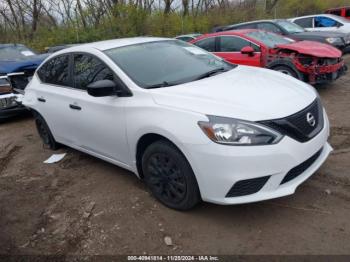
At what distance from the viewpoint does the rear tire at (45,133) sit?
550 centimetres

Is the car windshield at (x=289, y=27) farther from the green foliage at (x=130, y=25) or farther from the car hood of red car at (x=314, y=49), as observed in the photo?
the green foliage at (x=130, y=25)

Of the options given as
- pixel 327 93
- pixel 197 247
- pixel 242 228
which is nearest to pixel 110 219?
pixel 197 247

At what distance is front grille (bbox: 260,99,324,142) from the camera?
3.05 m

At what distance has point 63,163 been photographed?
17.2ft

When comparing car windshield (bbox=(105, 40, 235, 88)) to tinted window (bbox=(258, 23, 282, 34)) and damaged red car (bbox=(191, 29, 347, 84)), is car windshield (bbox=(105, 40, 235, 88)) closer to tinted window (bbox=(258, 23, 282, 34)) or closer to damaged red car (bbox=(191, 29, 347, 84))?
damaged red car (bbox=(191, 29, 347, 84))

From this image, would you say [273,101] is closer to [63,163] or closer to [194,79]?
[194,79]

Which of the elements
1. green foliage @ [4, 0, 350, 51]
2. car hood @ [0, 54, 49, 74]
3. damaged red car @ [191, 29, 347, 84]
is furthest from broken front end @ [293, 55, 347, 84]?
green foliage @ [4, 0, 350, 51]

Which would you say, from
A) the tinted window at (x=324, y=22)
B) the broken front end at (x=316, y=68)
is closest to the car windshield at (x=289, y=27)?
the tinted window at (x=324, y=22)

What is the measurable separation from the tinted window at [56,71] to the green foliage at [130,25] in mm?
16170

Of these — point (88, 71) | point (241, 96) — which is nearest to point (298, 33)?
point (88, 71)

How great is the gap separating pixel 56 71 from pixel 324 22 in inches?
477

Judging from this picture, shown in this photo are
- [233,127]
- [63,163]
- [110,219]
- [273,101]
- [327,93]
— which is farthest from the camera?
[327,93]

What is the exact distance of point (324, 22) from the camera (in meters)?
14.2

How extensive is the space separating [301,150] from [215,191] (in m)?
0.80
